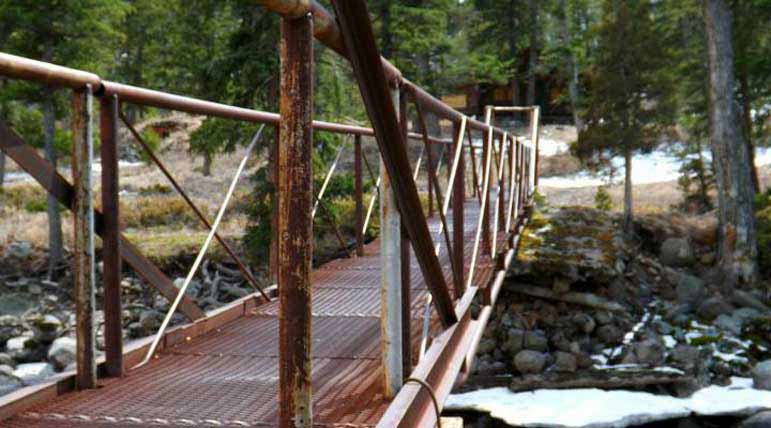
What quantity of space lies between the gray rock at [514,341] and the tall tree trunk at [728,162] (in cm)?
577

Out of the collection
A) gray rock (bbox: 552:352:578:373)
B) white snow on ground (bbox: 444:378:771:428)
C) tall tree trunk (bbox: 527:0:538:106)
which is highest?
tall tree trunk (bbox: 527:0:538:106)

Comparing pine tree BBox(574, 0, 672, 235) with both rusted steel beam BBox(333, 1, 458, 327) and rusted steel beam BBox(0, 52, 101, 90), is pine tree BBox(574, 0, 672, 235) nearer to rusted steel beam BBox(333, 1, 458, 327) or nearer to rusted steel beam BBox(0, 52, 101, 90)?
rusted steel beam BBox(333, 1, 458, 327)

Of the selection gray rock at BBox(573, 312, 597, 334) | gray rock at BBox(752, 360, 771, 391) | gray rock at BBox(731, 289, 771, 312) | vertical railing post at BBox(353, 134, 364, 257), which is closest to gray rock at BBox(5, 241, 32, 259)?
gray rock at BBox(573, 312, 597, 334)

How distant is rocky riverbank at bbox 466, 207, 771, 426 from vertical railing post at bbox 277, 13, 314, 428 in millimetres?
10234

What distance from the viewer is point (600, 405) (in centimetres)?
1062

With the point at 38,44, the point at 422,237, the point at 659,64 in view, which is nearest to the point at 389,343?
the point at 422,237

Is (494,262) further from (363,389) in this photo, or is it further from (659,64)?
(659,64)

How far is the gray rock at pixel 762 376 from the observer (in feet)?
36.2

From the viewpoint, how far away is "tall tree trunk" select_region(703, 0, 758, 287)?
16453 millimetres

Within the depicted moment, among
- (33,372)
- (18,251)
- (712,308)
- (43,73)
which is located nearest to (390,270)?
(43,73)

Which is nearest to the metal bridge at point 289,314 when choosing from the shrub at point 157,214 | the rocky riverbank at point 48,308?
the rocky riverbank at point 48,308

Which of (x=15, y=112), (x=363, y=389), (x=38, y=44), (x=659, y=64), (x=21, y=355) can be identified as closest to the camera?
(x=363, y=389)

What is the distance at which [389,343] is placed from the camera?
2531mm

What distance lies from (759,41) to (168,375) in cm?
1913
